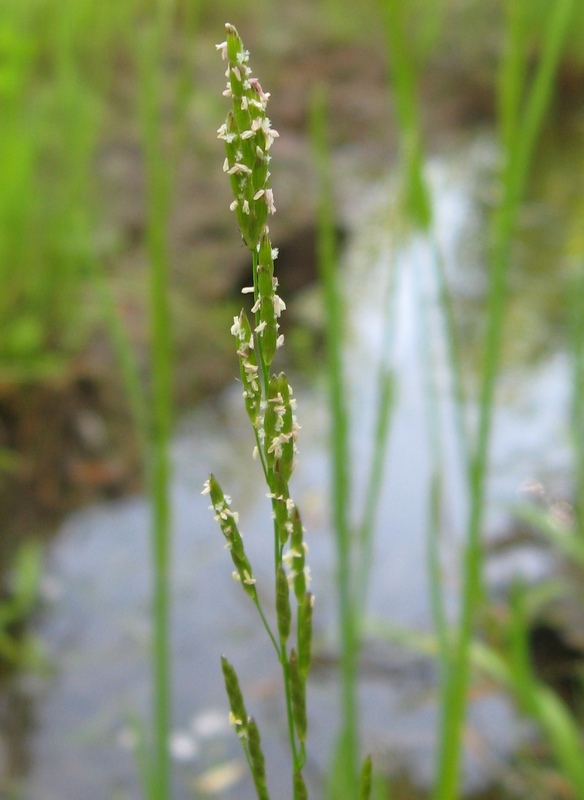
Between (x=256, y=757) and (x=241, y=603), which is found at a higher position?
(x=241, y=603)

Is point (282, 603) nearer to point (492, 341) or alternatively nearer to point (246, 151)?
point (246, 151)

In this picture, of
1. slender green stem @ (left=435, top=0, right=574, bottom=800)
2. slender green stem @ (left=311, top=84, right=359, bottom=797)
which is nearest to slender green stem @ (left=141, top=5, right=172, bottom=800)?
slender green stem @ (left=311, top=84, right=359, bottom=797)

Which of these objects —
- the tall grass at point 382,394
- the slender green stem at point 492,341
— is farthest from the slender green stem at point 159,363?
the slender green stem at point 492,341

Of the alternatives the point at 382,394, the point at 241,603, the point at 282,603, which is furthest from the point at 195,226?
the point at 282,603

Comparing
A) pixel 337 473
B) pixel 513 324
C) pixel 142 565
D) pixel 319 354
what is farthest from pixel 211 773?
pixel 513 324

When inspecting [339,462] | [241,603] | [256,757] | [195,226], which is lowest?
[256,757]

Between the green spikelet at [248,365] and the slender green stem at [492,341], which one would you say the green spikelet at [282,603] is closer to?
the green spikelet at [248,365]
